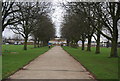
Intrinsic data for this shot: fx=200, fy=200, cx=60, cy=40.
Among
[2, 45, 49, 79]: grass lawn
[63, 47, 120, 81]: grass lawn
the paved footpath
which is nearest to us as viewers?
the paved footpath

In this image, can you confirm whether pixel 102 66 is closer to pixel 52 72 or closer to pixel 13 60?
pixel 52 72

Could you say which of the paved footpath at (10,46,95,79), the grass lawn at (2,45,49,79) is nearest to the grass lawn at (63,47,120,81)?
the paved footpath at (10,46,95,79)

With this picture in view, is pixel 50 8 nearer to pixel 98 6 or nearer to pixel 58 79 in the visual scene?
pixel 98 6

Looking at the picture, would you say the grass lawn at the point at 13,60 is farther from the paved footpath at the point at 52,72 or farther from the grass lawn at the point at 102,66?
the grass lawn at the point at 102,66

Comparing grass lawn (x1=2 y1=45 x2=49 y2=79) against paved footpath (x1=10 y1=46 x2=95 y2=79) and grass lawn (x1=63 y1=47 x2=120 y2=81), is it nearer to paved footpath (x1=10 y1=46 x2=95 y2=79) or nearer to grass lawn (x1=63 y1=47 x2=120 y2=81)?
paved footpath (x1=10 y1=46 x2=95 y2=79)

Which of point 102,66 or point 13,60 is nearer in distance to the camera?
point 102,66

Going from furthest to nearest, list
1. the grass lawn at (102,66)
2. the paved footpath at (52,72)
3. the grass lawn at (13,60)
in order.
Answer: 1. the grass lawn at (13,60)
2. the grass lawn at (102,66)
3. the paved footpath at (52,72)

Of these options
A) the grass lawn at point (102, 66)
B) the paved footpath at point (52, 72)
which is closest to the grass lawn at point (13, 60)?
the paved footpath at point (52, 72)

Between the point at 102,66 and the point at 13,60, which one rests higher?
the point at 13,60

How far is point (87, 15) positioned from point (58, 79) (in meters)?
15.7

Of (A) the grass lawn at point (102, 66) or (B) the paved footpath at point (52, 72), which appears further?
(A) the grass lawn at point (102, 66)

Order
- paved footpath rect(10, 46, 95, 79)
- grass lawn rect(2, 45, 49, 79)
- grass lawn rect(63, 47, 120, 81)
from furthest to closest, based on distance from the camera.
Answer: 1. grass lawn rect(2, 45, 49, 79)
2. grass lawn rect(63, 47, 120, 81)
3. paved footpath rect(10, 46, 95, 79)

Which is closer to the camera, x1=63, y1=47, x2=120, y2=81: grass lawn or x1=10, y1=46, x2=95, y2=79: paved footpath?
x1=10, y1=46, x2=95, y2=79: paved footpath

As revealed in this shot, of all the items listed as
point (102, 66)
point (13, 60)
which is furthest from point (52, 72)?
point (13, 60)
